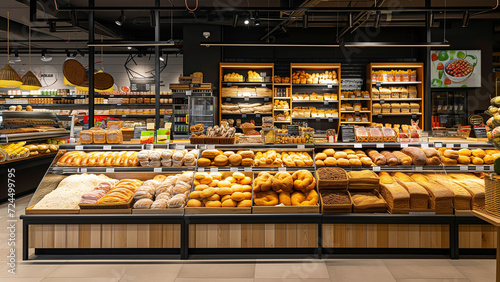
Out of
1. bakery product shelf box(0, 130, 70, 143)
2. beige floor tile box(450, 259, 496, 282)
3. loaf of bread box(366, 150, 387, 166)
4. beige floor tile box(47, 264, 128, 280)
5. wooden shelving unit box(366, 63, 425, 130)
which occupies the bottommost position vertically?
beige floor tile box(47, 264, 128, 280)

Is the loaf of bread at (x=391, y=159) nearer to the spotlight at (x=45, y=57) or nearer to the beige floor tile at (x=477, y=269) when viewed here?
the beige floor tile at (x=477, y=269)

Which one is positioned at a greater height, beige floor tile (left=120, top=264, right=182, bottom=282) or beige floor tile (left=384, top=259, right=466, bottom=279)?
beige floor tile (left=384, top=259, right=466, bottom=279)

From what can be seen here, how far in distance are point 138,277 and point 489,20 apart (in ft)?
31.4

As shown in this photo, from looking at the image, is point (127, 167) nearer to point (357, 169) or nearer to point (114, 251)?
point (114, 251)

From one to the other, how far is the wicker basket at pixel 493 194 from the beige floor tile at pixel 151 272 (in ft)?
8.19

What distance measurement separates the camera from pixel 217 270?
10.4 ft

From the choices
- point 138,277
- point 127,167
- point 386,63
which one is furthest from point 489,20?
point 138,277

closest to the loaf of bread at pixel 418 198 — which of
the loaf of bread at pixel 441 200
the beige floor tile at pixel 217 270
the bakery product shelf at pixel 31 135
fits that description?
the loaf of bread at pixel 441 200

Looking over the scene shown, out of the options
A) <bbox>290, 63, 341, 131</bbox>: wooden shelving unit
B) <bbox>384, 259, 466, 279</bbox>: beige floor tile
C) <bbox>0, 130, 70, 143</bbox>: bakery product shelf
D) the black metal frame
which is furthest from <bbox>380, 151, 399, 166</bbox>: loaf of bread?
<bbox>0, 130, 70, 143</bbox>: bakery product shelf

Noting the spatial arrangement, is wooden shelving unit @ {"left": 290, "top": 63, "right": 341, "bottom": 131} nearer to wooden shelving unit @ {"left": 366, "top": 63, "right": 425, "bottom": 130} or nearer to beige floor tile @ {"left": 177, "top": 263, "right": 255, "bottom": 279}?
wooden shelving unit @ {"left": 366, "top": 63, "right": 425, "bottom": 130}

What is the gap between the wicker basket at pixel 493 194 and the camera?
2.29m

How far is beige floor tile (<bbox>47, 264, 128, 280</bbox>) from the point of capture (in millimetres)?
3076

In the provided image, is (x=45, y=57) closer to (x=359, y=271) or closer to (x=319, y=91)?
(x=319, y=91)

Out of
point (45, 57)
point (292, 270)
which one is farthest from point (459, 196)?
point (45, 57)
